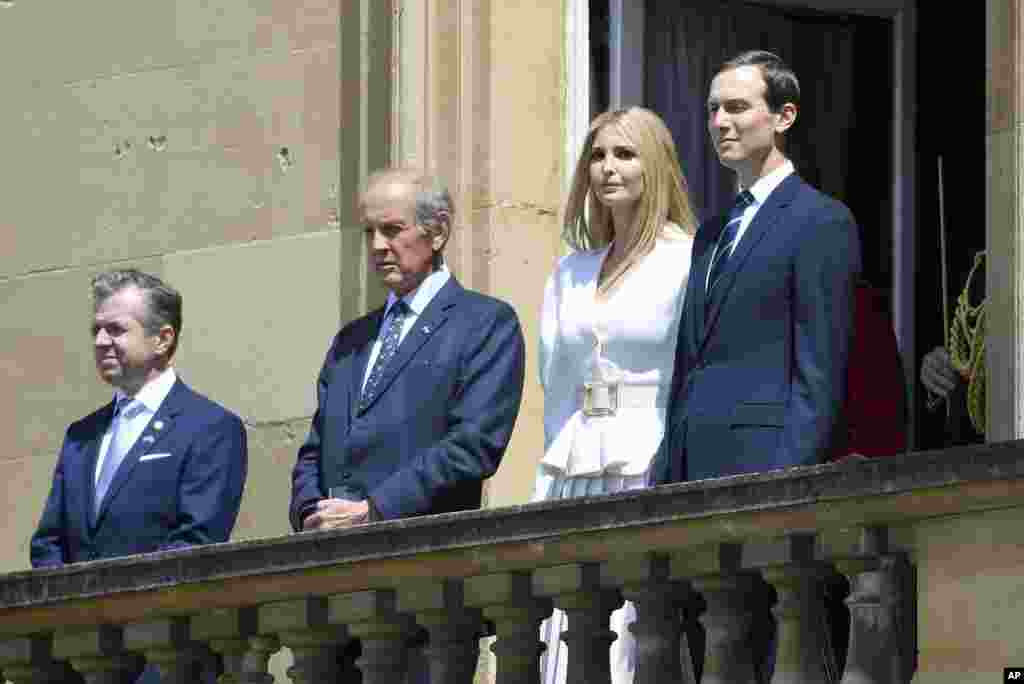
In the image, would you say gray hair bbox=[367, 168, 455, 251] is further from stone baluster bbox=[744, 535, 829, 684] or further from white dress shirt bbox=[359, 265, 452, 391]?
stone baluster bbox=[744, 535, 829, 684]

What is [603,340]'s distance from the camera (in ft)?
33.7

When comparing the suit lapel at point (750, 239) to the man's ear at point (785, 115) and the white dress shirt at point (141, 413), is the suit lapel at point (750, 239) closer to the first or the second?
the man's ear at point (785, 115)

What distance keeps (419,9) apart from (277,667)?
1983 mm

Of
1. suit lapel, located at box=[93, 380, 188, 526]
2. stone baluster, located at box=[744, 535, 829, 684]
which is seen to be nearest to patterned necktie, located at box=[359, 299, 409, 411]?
suit lapel, located at box=[93, 380, 188, 526]

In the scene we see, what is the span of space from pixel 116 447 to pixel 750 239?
2.06 meters

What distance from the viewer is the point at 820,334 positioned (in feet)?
31.3

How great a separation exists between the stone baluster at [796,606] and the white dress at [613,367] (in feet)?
3.69

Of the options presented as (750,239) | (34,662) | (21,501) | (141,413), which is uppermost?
(750,239)

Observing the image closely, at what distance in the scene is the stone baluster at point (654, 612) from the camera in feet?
30.1

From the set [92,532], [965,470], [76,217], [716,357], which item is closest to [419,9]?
[76,217]

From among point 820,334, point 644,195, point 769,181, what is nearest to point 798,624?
point 820,334

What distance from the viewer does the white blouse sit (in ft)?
33.4

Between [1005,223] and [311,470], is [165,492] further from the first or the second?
[1005,223]

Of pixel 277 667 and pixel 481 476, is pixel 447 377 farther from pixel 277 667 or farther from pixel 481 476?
pixel 277 667
